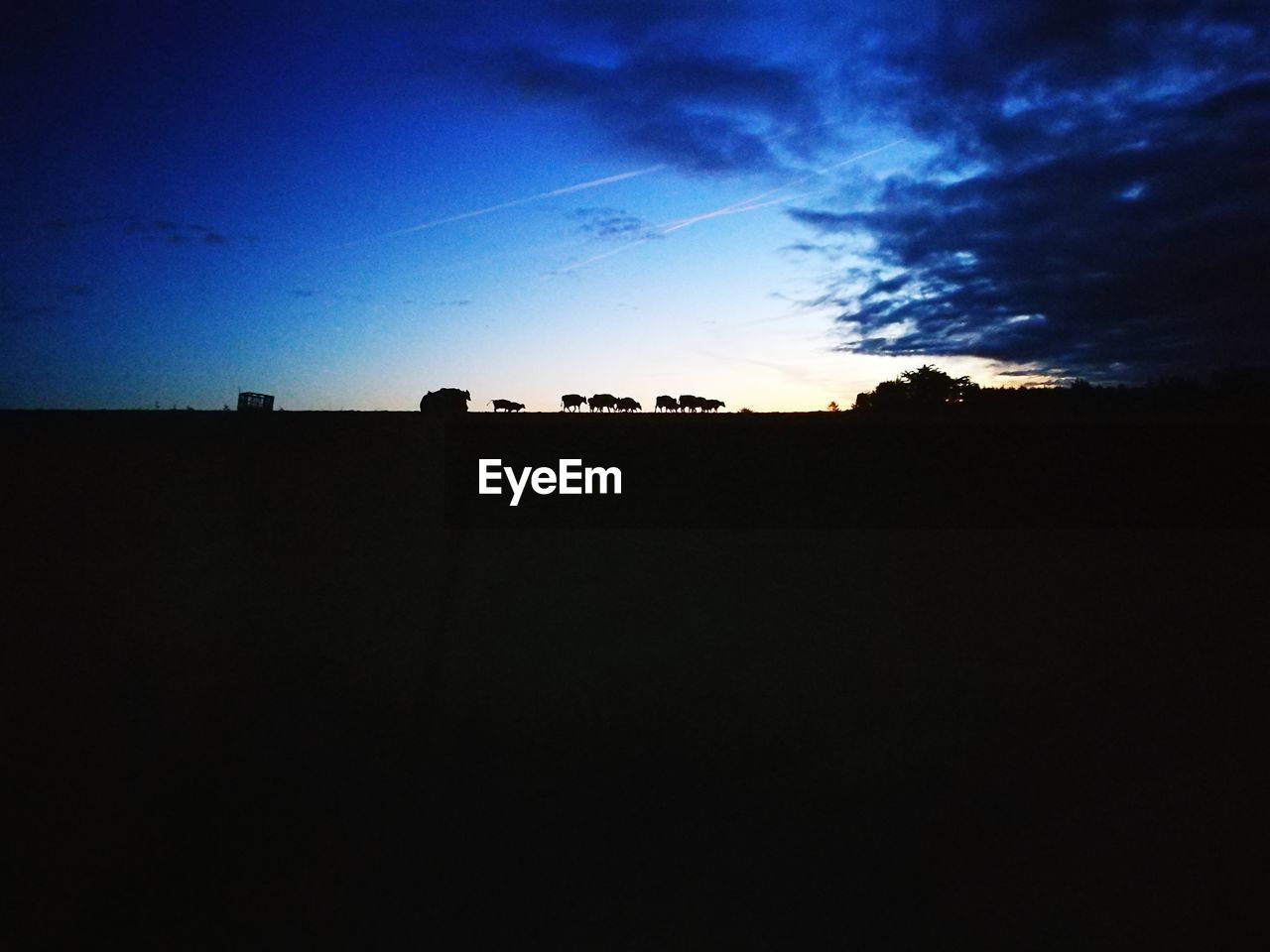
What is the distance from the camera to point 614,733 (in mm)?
4605

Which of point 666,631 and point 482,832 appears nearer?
point 482,832

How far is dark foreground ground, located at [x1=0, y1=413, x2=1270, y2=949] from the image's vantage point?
9.95ft

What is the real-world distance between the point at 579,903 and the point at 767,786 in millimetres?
1411

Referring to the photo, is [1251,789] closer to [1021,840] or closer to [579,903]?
[1021,840]

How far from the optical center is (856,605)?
773 cm

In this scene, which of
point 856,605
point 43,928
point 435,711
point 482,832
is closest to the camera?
point 43,928

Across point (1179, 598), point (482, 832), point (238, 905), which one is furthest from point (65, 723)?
point (1179, 598)

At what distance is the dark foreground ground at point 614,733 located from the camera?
3.03 m

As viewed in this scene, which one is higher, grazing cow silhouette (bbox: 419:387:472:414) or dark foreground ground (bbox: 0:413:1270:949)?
grazing cow silhouette (bbox: 419:387:472:414)

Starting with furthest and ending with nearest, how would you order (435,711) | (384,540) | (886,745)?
(384,540), (435,711), (886,745)

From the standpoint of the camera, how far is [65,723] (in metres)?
4.59

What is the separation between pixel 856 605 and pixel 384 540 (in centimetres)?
671

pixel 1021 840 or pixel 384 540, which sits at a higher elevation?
pixel 384 540

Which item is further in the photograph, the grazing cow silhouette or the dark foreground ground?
the grazing cow silhouette
